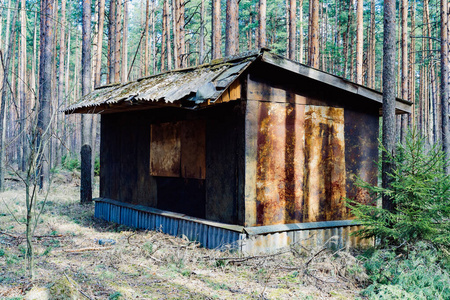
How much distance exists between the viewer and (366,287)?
5.64 meters

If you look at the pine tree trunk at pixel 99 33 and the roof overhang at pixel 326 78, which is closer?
the roof overhang at pixel 326 78

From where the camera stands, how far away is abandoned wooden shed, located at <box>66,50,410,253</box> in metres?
6.96

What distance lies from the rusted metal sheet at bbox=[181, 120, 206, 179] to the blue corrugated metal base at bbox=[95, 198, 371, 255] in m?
0.97

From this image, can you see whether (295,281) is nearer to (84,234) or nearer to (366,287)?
(366,287)

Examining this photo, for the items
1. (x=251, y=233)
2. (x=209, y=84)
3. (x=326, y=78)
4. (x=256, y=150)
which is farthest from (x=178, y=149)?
(x=326, y=78)

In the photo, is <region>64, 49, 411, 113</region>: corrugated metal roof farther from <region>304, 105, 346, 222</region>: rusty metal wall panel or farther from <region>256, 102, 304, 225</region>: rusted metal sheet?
<region>256, 102, 304, 225</region>: rusted metal sheet

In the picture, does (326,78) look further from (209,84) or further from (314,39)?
(314,39)

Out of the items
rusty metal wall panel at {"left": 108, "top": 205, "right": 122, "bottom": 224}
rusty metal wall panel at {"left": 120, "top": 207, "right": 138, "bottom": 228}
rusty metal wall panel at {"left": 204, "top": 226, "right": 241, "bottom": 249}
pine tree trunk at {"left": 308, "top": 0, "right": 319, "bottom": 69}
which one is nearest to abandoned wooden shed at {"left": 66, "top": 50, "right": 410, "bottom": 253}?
rusty metal wall panel at {"left": 204, "top": 226, "right": 241, "bottom": 249}

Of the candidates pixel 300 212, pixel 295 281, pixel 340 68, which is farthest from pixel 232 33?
pixel 340 68

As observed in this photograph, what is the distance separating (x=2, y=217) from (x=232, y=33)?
29.4 ft

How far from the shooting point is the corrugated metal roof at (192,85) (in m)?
6.41

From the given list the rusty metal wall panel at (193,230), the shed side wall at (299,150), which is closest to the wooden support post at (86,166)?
the rusty metal wall panel at (193,230)

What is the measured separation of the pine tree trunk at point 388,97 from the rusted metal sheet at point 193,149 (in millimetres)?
3502

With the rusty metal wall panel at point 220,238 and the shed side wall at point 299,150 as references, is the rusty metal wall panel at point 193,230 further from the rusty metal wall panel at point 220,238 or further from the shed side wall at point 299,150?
the shed side wall at point 299,150
